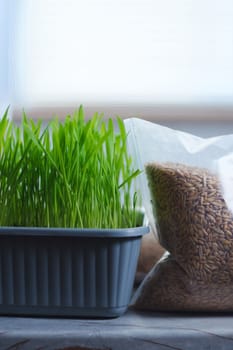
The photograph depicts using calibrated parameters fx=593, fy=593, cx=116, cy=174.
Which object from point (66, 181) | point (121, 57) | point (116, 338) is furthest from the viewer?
point (121, 57)

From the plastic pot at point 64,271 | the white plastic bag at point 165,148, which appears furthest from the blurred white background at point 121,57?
the plastic pot at point 64,271

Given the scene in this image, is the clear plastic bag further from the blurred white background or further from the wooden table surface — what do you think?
the blurred white background

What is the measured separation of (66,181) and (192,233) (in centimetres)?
16

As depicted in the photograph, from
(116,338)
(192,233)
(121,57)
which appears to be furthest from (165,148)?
(121,57)

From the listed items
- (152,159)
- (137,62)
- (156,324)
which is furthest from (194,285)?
(137,62)

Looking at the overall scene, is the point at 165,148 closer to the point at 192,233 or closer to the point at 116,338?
the point at 192,233

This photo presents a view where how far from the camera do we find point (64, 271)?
2.27 feet

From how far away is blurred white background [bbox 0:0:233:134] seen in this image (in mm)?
1179

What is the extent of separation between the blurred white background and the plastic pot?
1.74 feet

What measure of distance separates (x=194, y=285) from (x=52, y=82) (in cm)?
63

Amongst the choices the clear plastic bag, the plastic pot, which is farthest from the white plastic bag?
the plastic pot

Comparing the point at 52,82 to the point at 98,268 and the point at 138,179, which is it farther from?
the point at 98,268

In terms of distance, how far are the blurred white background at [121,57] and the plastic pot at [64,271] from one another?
20.9 inches

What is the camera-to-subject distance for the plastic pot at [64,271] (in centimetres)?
68
